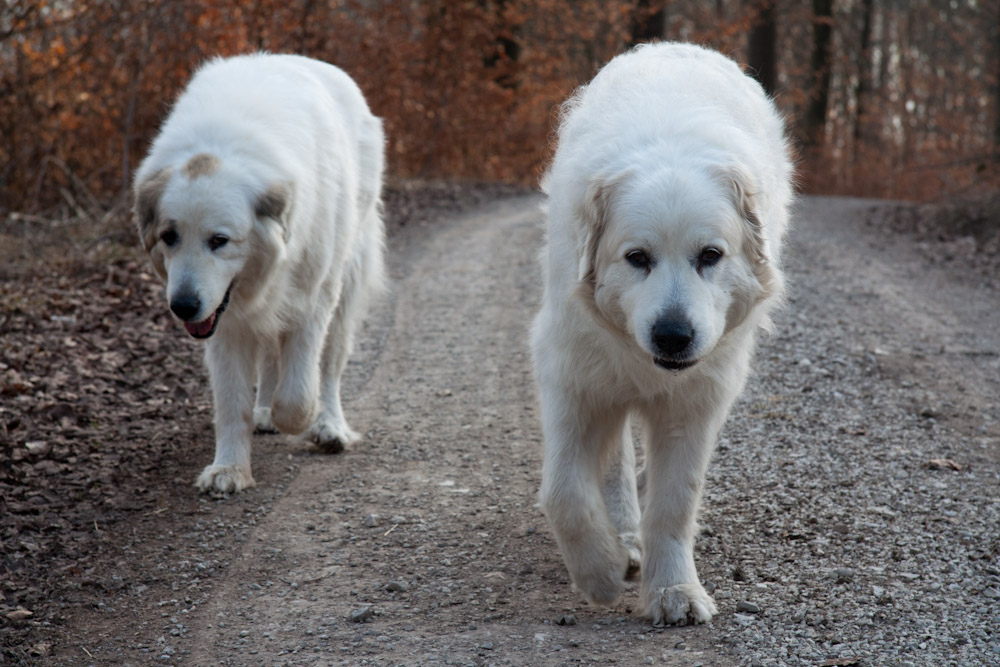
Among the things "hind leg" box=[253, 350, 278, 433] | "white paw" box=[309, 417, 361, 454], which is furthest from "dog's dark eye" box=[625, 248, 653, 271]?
"hind leg" box=[253, 350, 278, 433]

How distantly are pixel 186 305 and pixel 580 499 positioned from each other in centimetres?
198

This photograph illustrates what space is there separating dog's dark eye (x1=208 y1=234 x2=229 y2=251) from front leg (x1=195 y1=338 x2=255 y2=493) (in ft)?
2.00

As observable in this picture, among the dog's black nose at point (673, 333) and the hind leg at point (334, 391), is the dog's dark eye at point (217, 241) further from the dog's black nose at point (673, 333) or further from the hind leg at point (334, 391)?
the dog's black nose at point (673, 333)

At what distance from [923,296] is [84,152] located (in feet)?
27.5

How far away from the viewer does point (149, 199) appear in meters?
4.24

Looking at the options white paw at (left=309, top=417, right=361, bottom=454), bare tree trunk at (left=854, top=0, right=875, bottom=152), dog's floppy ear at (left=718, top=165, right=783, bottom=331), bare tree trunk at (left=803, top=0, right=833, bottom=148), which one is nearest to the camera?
dog's floppy ear at (left=718, top=165, right=783, bottom=331)

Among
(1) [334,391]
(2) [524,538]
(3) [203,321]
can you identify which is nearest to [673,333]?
(2) [524,538]

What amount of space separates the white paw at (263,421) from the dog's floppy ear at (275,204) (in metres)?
1.40

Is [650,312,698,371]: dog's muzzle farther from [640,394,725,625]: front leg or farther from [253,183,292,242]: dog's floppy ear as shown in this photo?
[253,183,292,242]: dog's floppy ear

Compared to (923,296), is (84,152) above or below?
above

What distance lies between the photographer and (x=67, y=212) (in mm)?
9367

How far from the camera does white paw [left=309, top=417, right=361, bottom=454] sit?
5.10 meters

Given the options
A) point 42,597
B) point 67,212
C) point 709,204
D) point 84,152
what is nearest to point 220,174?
point 42,597

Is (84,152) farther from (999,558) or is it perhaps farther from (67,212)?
(999,558)
